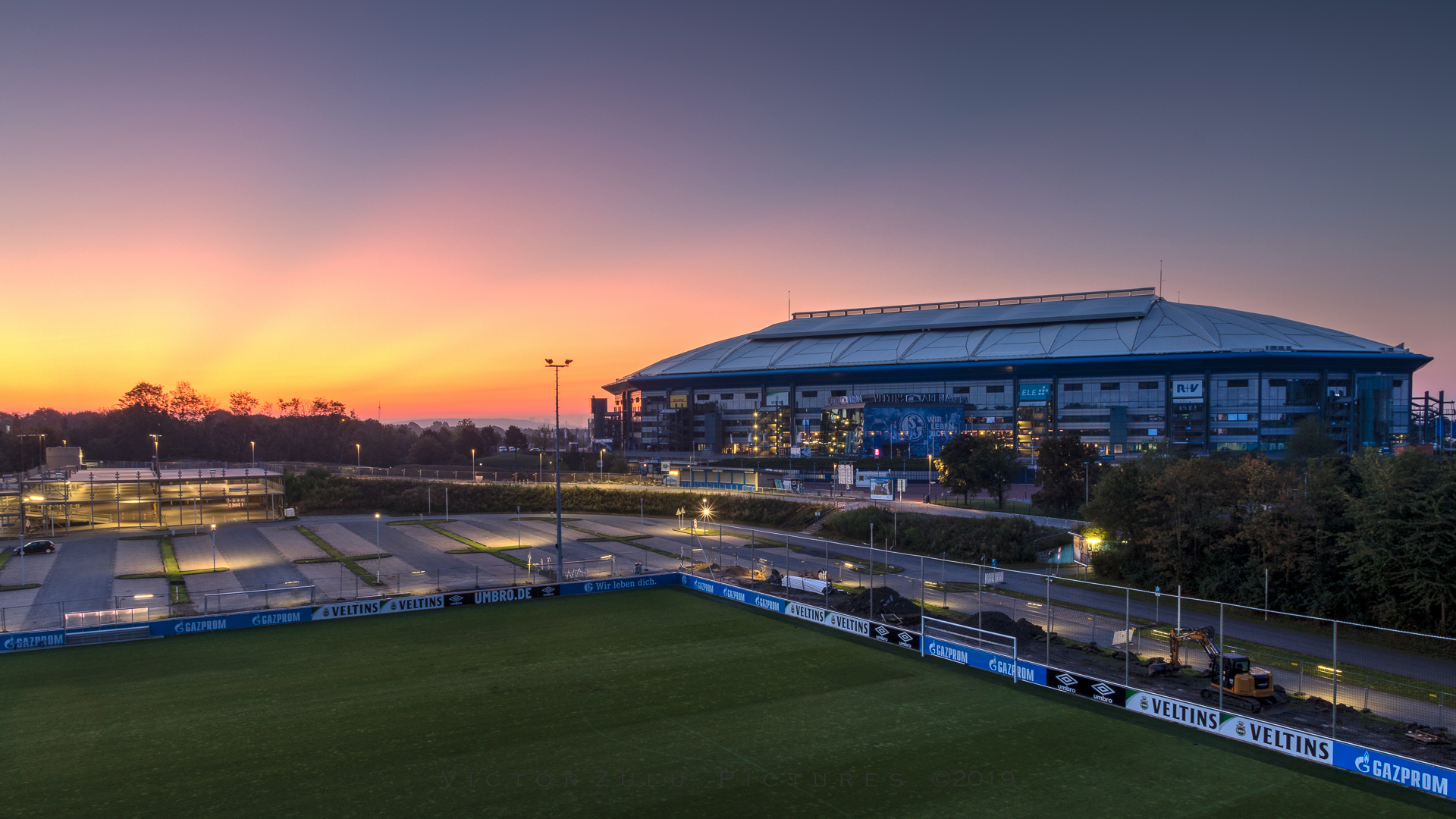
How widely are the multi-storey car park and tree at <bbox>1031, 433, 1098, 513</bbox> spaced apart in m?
51.9

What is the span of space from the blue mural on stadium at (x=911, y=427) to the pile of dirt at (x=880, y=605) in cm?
8535

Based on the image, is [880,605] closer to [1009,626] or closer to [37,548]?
[1009,626]

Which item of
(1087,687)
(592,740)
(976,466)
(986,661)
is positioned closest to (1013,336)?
(976,466)

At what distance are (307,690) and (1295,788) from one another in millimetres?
24923

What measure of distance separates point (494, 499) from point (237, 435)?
90.4 meters

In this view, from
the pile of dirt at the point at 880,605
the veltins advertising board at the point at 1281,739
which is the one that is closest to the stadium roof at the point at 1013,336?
the pile of dirt at the point at 880,605

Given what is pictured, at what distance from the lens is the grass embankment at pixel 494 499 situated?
71.1 meters

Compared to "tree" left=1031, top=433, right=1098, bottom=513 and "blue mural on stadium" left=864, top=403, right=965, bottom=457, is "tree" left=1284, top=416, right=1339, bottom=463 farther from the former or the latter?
"blue mural on stadium" left=864, top=403, right=965, bottom=457

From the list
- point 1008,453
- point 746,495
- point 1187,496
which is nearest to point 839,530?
point 746,495

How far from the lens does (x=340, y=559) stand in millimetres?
46969

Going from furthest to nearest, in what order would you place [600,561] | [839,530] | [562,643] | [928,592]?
[839,530] → [600,561] → [928,592] → [562,643]

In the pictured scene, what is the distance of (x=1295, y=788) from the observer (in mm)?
16125

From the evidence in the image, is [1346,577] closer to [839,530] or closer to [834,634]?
[834,634]

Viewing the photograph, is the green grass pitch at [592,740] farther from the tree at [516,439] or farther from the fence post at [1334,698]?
the tree at [516,439]
